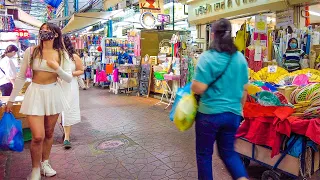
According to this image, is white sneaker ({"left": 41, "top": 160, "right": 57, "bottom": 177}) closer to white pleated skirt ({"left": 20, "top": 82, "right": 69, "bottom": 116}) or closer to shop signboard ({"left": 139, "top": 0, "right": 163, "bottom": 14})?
white pleated skirt ({"left": 20, "top": 82, "right": 69, "bottom": 116})

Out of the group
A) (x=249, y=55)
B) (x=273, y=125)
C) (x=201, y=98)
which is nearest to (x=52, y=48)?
(x=201, y=98)

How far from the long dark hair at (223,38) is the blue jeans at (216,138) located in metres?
0.53

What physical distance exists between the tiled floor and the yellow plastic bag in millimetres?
1265

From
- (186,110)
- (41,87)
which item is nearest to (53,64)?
(41,87)

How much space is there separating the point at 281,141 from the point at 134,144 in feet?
8.18

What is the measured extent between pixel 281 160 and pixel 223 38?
1.55m

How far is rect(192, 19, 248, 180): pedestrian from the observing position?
7.64 feet

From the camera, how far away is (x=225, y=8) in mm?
8781

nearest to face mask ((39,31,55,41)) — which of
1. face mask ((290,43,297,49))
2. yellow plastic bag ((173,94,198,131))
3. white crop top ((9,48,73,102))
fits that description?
white crop top ((9,48,73,102))

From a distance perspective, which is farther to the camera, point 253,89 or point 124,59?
point 124,59

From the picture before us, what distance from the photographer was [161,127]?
5953mm

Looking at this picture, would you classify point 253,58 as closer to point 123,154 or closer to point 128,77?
point 123,154

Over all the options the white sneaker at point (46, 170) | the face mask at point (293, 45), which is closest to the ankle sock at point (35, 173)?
the white sneaker at point (46, 170)

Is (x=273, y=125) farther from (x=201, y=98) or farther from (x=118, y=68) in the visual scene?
(x=118, y=68)
